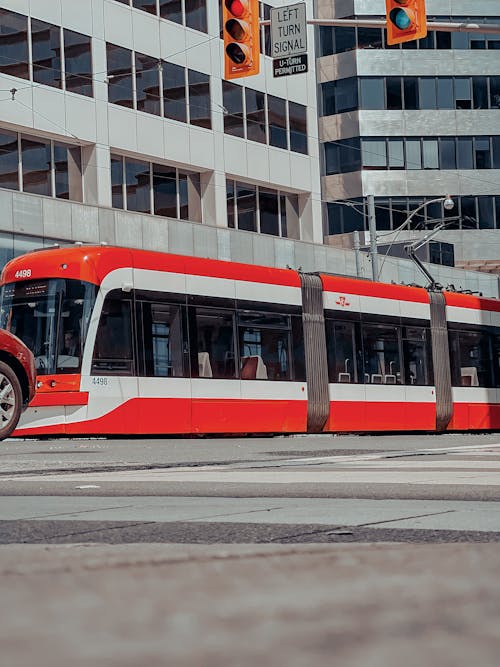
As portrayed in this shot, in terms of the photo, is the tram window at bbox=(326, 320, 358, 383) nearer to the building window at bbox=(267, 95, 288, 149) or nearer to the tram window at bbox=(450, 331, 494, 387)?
the tram window at bbox=(450, 331, 494, 387)

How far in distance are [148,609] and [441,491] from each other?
Result: 6073mm

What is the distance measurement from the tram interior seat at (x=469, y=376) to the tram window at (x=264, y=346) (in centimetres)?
610

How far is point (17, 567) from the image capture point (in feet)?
3.93

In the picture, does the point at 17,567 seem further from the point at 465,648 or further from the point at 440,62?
the point at 440,62

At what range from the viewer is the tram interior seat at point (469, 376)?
27328 mm

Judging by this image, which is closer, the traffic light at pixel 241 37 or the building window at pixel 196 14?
the traffic light at pixel 241 37

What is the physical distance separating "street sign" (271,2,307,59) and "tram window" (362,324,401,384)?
6.85 meters

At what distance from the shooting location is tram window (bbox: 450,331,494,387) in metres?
27.1

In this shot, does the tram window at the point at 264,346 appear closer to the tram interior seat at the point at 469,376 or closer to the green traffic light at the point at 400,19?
the tram interior seat at the point at 469,376

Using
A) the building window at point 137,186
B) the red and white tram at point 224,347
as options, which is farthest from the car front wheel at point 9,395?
the building window at point 137,186

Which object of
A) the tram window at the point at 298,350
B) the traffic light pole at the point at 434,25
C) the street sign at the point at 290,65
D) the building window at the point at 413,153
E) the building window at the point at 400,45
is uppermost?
the building window at the point at 400,45

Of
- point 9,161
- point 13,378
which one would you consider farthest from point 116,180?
point 13,378

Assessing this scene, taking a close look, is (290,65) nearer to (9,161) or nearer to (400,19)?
(400,19)

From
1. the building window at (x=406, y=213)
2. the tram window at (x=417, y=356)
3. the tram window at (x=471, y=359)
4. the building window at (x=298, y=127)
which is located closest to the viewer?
the tram window at (x=417, y=356)
